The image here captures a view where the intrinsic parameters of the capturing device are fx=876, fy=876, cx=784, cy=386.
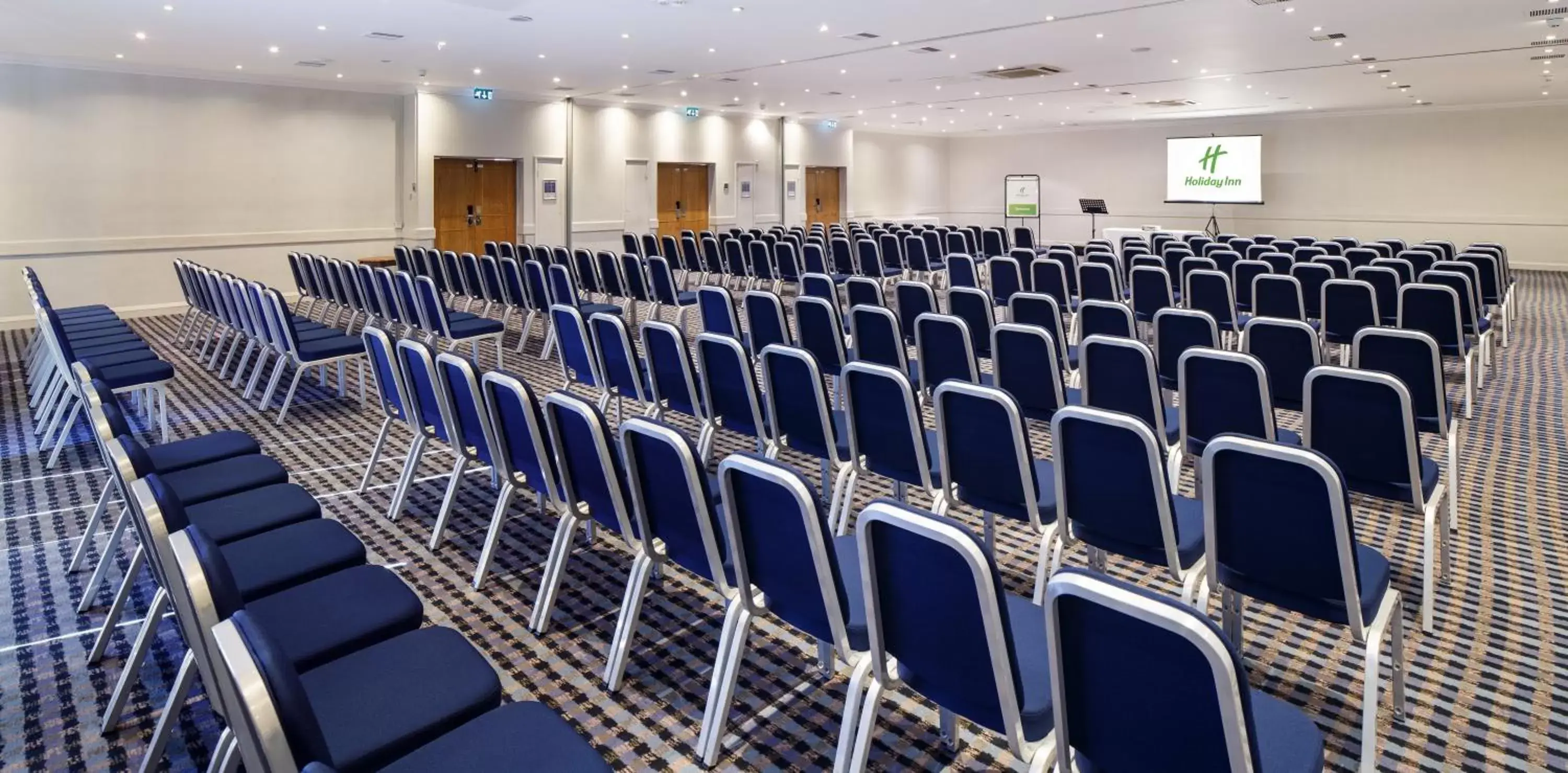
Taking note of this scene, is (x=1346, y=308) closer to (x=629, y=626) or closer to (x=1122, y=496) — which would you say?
(x=1122, y=496)

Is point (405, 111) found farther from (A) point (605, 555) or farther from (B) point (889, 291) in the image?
(A) point (605, 555)

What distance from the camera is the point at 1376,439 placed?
3293mm

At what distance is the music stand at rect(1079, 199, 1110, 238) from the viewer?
2334cm

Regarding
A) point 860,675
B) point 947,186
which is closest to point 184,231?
point 860,675

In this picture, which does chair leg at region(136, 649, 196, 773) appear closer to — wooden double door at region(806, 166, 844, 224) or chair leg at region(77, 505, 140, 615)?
chair leg at region(77, 505, 140, 615)

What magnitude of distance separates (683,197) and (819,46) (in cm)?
920

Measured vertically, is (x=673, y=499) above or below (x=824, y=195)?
below

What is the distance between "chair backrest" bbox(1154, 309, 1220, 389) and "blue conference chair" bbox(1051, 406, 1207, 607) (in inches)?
88.9

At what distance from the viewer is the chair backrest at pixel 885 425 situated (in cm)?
345

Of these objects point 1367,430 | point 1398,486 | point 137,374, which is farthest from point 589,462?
point 137,374

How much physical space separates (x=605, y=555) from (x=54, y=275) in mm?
12065

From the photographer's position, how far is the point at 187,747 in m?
2.58

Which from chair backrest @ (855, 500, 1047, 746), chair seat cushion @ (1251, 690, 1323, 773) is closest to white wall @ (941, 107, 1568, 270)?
chair seat cushion @ (1251, 690, 1323, 773)

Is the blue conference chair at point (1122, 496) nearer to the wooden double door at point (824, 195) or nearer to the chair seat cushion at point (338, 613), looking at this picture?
the chair seat cushion at point (338, 613)
